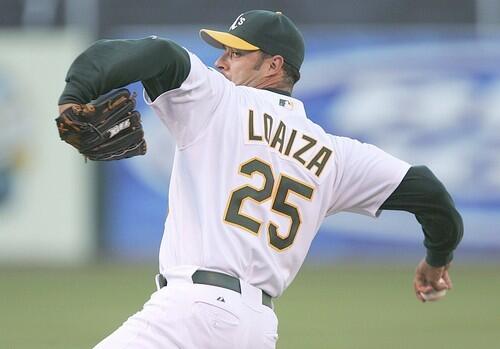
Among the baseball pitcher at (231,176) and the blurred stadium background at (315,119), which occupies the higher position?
the baseball pitcher at (231,176)

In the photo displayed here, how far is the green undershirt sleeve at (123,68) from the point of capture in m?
3.58

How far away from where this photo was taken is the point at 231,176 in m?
4.12

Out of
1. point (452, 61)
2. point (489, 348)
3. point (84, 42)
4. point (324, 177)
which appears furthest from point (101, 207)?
point (324, 177)

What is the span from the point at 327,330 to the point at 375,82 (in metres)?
4.77

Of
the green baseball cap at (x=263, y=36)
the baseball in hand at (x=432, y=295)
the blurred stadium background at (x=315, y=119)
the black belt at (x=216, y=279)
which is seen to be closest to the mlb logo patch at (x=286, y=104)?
the green baseball cap at (x=263, y=36)

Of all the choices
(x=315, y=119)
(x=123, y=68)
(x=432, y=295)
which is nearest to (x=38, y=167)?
(x=315, y=119)

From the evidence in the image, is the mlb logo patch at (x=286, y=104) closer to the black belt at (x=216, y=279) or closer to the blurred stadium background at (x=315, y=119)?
the black belt at (x=216, y=279)

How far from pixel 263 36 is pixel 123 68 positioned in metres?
0.97

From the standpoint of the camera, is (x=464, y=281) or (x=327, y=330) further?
(x=464, y=281)

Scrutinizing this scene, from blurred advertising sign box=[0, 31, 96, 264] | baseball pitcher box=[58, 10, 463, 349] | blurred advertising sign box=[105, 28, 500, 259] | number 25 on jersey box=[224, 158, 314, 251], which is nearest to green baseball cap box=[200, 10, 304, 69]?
baseball pitcher box=[58, 10, 463, 349]

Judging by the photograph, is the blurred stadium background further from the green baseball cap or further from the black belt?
the black belt

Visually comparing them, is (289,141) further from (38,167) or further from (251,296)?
(38,167)

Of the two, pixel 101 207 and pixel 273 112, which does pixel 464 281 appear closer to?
pixel 101 207

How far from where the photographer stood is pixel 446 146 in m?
13.6
